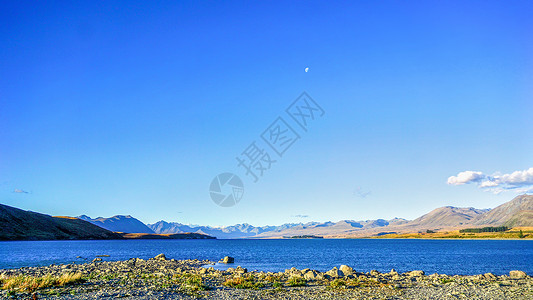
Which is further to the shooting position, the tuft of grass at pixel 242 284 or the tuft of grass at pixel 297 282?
the tuft of grass at pixel 297 282

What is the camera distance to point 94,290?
2847 centimetres

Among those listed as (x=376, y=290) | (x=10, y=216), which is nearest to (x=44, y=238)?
(x=10, y=216)

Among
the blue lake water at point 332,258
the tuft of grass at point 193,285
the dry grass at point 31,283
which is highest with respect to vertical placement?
the dry grass at point 31,283

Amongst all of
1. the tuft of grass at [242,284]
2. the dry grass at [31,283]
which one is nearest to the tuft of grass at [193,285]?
the tuft of grass at [242,284]

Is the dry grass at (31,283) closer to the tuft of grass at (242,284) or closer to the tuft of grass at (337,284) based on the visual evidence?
the tuft of grass at (242,284)

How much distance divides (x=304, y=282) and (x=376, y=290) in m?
7.14

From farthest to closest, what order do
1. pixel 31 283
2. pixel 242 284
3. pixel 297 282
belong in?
pixel 297 282 → pixel 242 284 → pixel 31 283

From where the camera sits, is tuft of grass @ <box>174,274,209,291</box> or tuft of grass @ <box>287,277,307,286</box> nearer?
tuft of grass @ <box>174,274,209,291</box>

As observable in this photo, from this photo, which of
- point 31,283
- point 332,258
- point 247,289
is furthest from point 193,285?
point 332,258

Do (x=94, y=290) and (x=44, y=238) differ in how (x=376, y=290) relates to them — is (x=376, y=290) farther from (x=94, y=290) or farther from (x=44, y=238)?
(x=44, y=238)

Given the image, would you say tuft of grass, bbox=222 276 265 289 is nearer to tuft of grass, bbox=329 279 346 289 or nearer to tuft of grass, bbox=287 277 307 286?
tuft of grass, bbox=287 277 307 286

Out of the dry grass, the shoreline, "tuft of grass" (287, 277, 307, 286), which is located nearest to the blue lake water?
"tuft of grass" (287, 277, 307, 286)

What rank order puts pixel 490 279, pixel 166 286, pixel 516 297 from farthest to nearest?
pixel 490 279 < pixel 166 286 < pixel 516 297

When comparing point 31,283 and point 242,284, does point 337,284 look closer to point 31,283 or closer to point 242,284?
point 242,284
